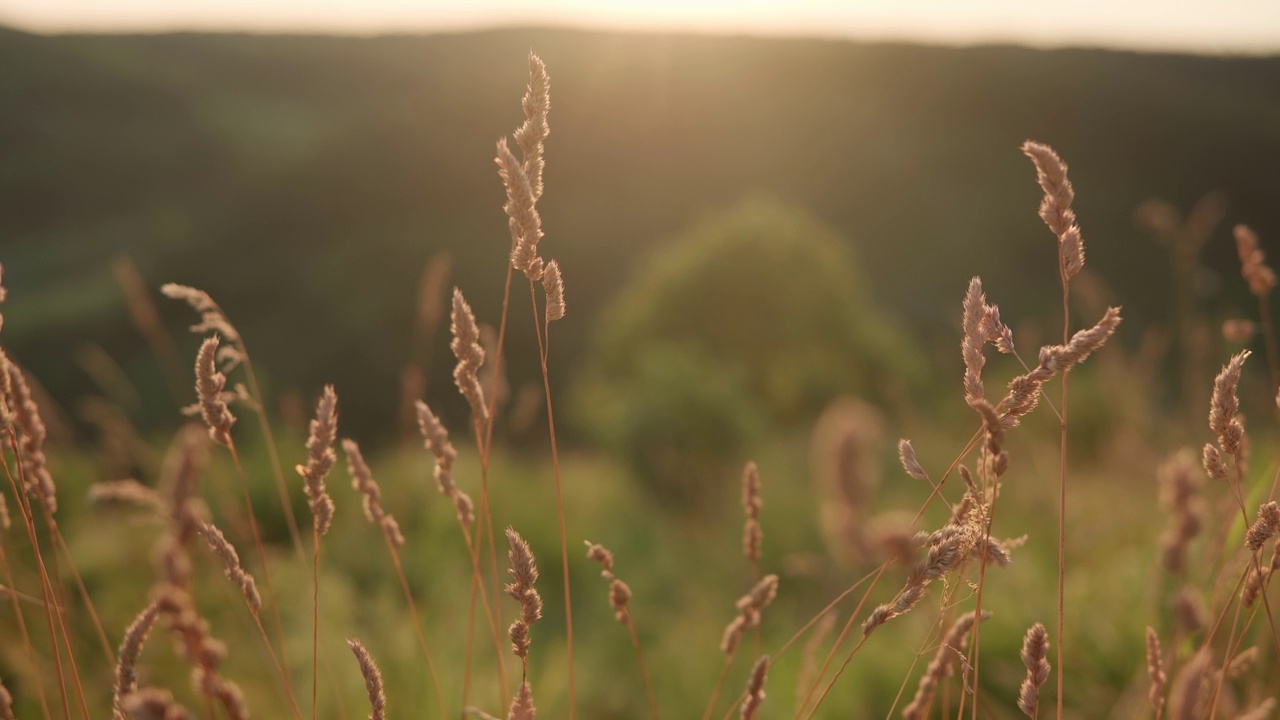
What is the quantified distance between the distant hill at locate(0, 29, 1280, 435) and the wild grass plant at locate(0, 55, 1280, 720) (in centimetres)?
877

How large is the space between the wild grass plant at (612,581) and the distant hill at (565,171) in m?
8.77

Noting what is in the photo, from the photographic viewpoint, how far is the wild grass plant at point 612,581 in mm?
775

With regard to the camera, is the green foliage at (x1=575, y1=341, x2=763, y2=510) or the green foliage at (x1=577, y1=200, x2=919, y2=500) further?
the green foliage at (x1=577, y1=200, x2=919, y2=500)

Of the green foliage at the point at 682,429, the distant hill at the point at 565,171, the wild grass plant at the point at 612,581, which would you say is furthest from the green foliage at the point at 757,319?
the distant hill at the point at 565,171

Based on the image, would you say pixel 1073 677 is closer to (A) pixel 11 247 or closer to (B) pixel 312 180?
(B) pixel 312 180

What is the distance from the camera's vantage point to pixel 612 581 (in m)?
1.00

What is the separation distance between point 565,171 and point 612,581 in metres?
15.8

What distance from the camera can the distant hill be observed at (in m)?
13.7

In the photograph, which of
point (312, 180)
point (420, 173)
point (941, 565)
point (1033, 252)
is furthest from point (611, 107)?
point (941, 565)

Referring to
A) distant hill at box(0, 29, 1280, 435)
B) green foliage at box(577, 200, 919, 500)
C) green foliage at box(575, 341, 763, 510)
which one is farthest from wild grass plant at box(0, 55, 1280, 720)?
distant hill at box(0, 29, 1280, 435)

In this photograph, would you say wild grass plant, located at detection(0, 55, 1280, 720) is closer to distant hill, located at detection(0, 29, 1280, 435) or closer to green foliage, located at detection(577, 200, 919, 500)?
green foliage, located at detection(577, 200, 919, 500)

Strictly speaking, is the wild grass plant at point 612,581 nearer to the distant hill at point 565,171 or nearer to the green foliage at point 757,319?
the green foliage at point 757,319

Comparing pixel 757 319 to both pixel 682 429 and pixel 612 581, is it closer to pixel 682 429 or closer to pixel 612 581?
pixel 682 429

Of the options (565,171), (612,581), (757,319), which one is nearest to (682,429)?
(757,319)
